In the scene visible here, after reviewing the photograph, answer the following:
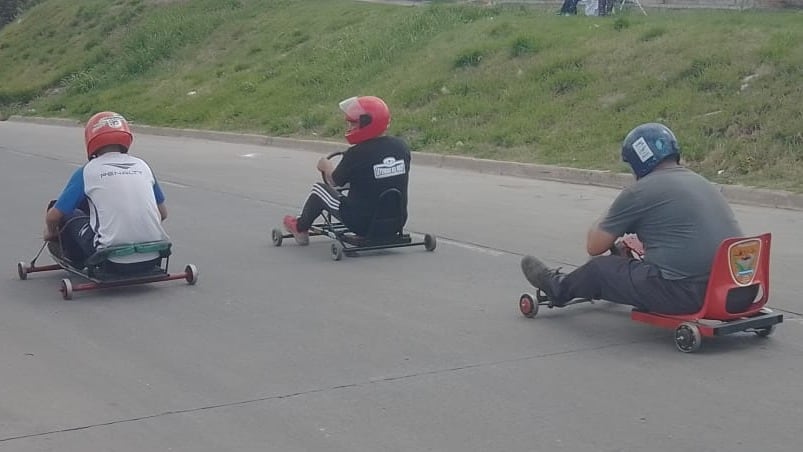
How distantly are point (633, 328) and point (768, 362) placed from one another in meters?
1.10

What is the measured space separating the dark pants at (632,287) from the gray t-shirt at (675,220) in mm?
72

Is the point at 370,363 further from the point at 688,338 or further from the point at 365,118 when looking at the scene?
the point at 365,118

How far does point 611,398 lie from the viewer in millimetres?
6629

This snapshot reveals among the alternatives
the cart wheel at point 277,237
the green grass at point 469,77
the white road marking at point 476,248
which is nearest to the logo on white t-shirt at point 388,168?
the white road marking at point 476,248

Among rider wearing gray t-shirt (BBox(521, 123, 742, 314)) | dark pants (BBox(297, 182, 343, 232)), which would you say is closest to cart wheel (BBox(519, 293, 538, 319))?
rider wearing gray t-shirt (BBox(521, 123, 742, 314))

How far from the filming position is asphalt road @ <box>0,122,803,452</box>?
6078 mm

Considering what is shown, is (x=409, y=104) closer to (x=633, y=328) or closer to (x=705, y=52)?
(x=705, y=52)

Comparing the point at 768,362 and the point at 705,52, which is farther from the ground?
the point at 705,52

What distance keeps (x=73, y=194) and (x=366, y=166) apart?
2.56 metres

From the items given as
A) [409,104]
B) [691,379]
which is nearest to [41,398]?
[691,379]

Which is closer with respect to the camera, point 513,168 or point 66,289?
point 66,289

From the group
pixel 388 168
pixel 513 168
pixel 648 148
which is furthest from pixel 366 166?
pixel 513 168

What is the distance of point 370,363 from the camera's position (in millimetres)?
7387

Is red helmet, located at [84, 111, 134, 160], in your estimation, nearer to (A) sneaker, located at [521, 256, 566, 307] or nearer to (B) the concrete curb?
(A) sneaker, located at [521, 256, 566, 307]
